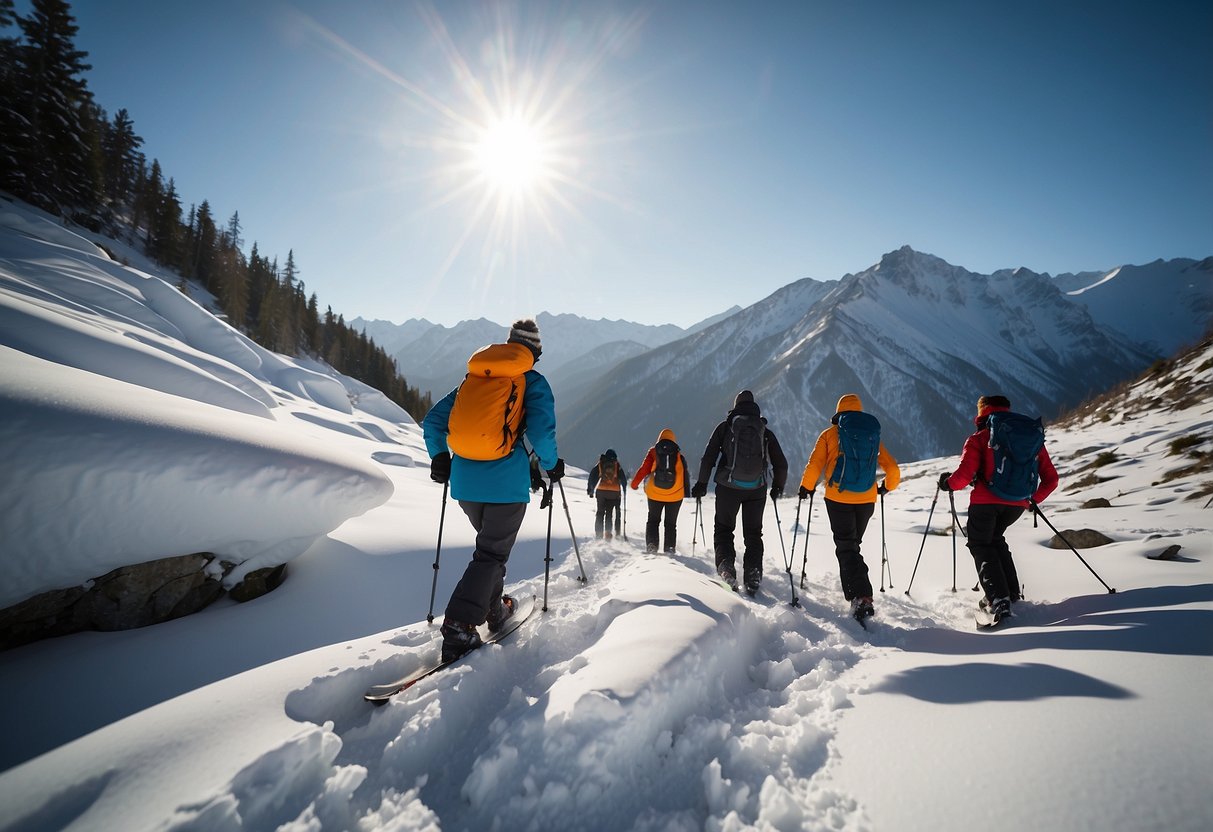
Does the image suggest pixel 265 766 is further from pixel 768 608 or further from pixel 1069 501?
pixel 1069 501

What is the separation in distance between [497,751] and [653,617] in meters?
1.59

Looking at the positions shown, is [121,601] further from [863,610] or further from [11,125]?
[11,125]

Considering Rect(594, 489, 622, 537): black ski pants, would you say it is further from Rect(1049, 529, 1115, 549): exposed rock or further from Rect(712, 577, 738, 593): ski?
Rect(1049, 529, 1115, 549): exposed rock

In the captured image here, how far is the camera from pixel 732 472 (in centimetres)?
638

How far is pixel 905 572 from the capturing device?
24.7 feet

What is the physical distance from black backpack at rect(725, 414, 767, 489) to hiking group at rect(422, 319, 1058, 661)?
15mm

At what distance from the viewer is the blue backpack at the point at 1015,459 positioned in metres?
4.80

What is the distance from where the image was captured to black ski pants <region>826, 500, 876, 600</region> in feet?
16.5

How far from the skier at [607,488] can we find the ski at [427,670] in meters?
5.60

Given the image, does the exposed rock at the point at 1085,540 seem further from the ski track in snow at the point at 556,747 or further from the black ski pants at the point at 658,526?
the ski track in snow at the point at 556,747

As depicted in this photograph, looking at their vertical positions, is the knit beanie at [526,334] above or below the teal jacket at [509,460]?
above

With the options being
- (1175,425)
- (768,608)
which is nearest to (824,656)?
(768,608)

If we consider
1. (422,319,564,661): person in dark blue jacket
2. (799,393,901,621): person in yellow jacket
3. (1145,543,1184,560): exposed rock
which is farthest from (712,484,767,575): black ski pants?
(1145,543,1184,560): exposed rock

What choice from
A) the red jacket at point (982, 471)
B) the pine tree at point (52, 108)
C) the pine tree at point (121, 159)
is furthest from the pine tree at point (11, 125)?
the red jacket at point (982, 471)
